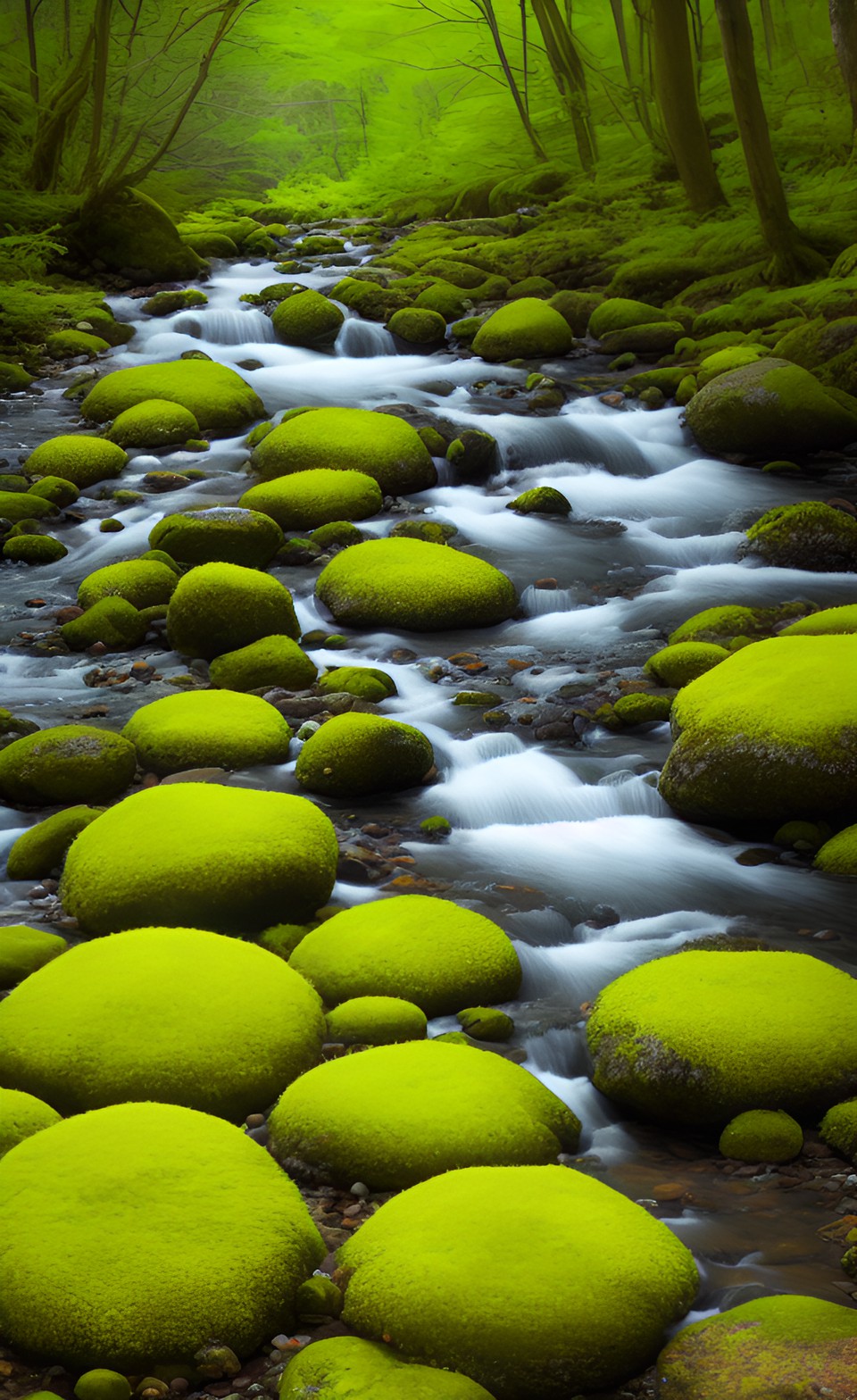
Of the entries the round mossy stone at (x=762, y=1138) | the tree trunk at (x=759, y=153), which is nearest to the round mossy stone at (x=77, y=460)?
the tree trunk at (x=759, y=153)

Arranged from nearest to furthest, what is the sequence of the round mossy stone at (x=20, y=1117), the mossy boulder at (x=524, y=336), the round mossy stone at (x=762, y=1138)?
the round mossy stone at (x=20, y=1117) → the round mossy stone at (x=762, y=1138) → the mossy boulder at (x=524, y=336)

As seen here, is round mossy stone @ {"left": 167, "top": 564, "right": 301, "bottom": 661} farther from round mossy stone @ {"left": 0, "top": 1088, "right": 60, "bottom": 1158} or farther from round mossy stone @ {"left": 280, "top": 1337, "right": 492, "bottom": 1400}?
round mossy stone @ {"left": 280, "top": 1337, "right": 492, "bottom": 1400}

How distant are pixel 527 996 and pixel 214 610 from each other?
12.2ft

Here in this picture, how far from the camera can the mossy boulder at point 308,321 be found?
14266 mm

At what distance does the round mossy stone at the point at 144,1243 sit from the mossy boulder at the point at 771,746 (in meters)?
2.99

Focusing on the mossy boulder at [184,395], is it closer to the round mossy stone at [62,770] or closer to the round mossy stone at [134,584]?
the round mossy stone at [134,584]

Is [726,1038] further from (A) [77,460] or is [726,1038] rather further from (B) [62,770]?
(A) [77,460]

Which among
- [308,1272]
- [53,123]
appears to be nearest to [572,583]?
[308,1272]

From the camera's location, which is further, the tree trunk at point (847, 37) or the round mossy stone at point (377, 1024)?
the tree trunk at point (847, 37)

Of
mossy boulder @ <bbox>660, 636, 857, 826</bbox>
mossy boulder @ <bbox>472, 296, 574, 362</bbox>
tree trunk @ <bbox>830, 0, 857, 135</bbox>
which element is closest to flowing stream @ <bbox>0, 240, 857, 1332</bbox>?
mossy boulder @ <bbox>660, 636, 857, 826</bbox>

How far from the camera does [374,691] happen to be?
6852 millimetres

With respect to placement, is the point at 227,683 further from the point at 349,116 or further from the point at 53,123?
the point at 349,116

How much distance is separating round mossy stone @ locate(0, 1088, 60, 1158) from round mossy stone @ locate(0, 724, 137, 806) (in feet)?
7.86

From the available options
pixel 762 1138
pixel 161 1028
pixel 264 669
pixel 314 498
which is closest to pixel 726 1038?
pixel 762 1138
